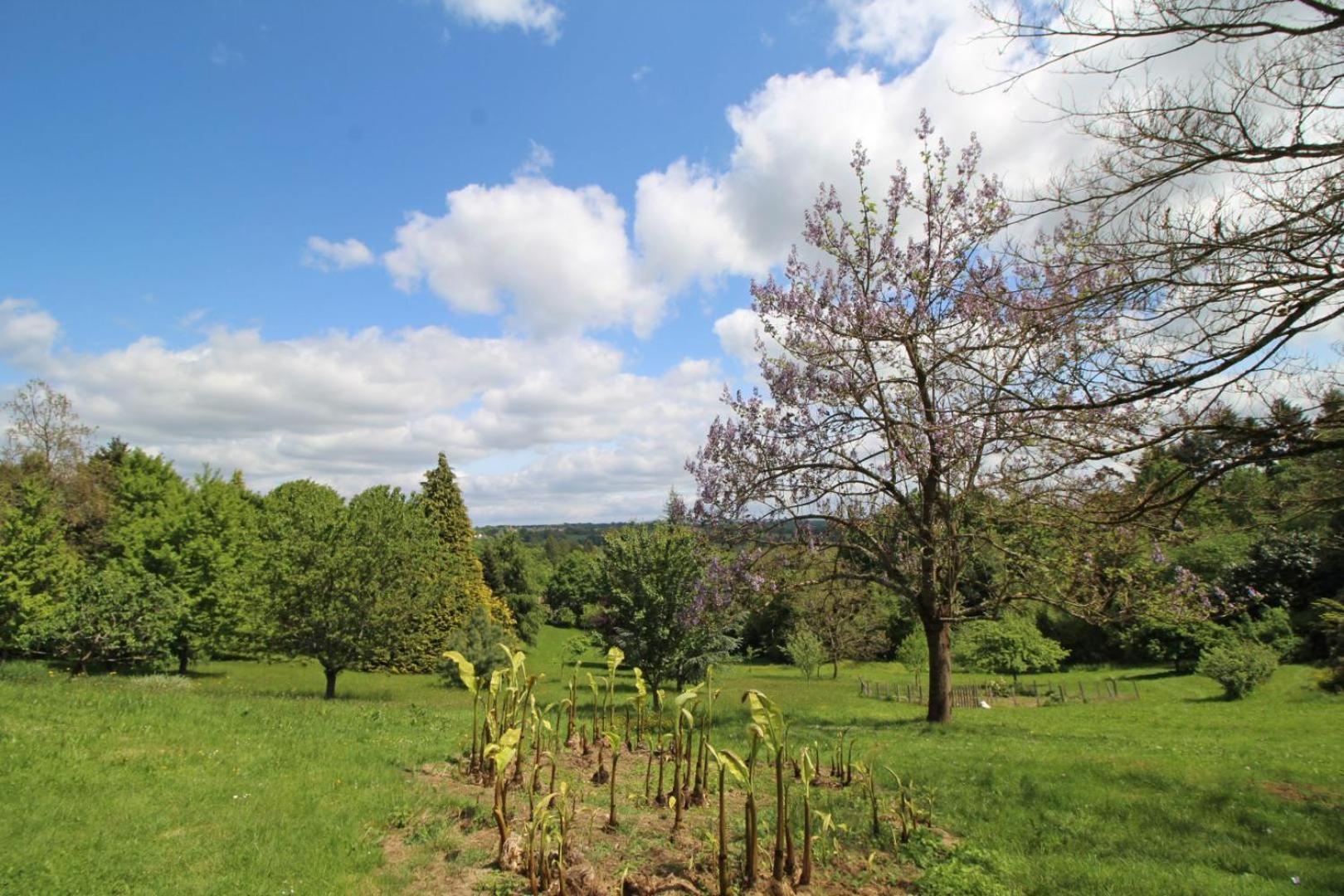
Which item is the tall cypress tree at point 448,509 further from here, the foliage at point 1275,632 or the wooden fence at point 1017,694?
the foliage at point 1275,632

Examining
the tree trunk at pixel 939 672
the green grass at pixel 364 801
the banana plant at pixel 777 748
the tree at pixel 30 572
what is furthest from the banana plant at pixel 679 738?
the tree at pixel 30 572

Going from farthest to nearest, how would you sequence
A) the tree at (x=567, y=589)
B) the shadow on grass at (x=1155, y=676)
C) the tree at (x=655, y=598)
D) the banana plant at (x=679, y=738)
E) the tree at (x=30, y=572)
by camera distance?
the tree at (x=567, y=589), the shadow on grass at (x=1155, y=676), the tree at (x=30, y=572), the tree at (x=655, y=598), the banana plant at (x=679, y=738)

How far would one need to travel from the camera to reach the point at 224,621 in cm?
2909

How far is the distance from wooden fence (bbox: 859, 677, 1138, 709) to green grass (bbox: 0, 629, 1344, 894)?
17.0 meters

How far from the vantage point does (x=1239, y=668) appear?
2450cm

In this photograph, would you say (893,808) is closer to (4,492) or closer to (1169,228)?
(1169,228)

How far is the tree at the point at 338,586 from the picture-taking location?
66.5ft

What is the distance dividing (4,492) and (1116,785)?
38551mm

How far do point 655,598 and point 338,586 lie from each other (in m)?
10.1

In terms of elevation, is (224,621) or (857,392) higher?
(857,392)

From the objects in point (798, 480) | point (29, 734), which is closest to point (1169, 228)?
point (798, 480)

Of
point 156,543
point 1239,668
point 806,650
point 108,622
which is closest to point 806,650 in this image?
point 806,650

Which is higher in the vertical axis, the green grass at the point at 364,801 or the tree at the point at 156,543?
the tree at the point at 156,543

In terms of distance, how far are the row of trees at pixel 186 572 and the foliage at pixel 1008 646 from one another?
24747 mm
